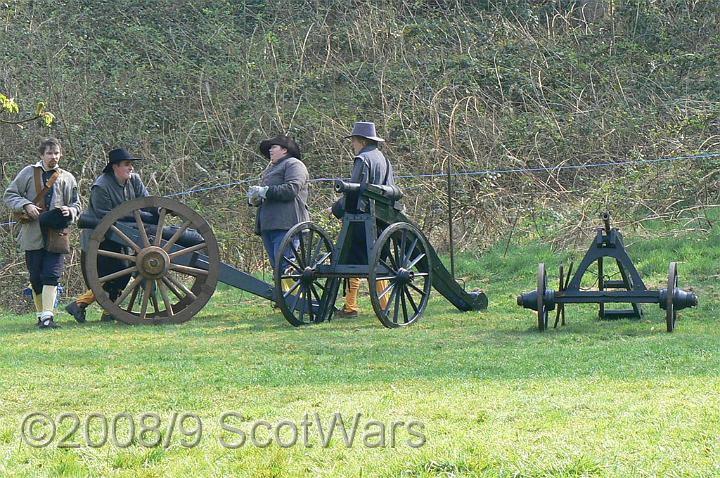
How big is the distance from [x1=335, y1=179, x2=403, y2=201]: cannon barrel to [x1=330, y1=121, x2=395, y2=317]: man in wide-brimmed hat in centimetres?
12

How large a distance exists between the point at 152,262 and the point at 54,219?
96cm

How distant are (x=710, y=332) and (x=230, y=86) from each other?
12.5 metres

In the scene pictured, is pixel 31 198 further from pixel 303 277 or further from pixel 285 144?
pixel 303 277

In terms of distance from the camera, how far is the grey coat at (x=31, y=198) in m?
11.5

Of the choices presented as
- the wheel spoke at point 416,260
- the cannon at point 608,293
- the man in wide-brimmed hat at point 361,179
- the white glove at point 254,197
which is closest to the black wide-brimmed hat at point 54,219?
the white glove at point 254,197

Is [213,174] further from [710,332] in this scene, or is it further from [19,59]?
[710,332]

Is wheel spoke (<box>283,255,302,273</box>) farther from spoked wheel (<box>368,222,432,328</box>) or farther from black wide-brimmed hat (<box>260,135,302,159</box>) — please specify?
black wide-brimmed hat (<box>260,135,302,159</box>)

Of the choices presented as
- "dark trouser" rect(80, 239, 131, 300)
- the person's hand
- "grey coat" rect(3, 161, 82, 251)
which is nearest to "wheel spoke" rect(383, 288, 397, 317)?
"dark trouser" rect(80, 239, 131, 300)

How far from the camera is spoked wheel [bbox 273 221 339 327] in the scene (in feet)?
36.1

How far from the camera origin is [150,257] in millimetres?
11586

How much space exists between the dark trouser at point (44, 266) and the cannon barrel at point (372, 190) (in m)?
2.77

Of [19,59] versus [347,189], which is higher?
[19,59]

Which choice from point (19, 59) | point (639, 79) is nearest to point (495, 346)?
point (639, 79)

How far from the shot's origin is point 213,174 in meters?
19.1
